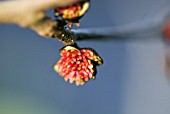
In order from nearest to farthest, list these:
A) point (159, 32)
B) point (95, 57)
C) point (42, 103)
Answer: point (95, 57) < point (159, 32) < point (42, 103)

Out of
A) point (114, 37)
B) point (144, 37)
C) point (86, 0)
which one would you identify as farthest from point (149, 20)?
point (86, 0)

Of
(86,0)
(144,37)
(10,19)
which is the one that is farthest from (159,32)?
(10,19)

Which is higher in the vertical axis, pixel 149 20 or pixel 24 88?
pixel 149 20

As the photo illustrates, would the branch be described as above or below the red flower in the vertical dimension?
above

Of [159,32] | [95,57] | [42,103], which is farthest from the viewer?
[42,103]

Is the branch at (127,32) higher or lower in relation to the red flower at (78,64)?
higher

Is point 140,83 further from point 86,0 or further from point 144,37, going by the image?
point 86,0

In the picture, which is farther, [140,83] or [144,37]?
[140,83]
